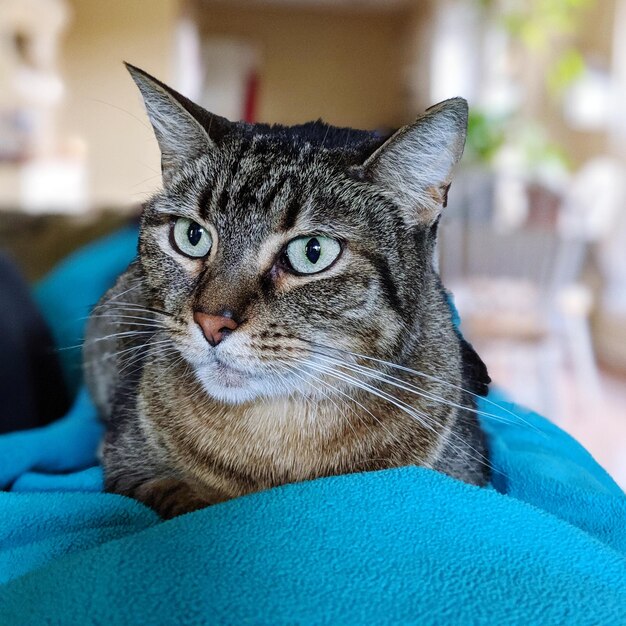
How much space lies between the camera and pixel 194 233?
27.2 inches

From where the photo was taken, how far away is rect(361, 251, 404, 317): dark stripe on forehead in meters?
0.67

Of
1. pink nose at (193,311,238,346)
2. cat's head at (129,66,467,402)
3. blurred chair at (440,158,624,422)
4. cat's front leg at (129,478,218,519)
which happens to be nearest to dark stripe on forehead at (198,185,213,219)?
cat's head at (129,66,467,402)

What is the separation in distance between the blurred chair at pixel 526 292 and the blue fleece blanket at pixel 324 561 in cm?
115

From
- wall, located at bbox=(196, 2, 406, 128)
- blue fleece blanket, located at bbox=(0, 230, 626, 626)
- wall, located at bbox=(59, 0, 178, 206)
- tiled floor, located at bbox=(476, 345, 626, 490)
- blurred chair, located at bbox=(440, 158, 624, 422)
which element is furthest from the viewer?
wall, located at bbox=(196, 2, 406, 128)

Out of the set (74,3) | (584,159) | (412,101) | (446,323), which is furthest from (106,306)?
(412,101)

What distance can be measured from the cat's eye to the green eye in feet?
0.30

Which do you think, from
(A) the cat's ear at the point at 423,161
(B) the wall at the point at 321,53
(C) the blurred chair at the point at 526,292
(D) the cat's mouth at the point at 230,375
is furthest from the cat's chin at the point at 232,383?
(B) the wall at the point at 321,53

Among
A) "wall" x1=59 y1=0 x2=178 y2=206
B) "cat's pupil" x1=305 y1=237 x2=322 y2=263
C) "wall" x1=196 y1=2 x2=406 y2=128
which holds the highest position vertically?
"wall" x1=196 y1=2 x2=406 y2=128

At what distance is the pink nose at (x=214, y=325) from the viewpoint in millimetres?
624

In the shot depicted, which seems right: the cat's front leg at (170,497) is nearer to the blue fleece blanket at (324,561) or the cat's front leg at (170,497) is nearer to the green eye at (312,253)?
the blue fleece blanket at (324,561)

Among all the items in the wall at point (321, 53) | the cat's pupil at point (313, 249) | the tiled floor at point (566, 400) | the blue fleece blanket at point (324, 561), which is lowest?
the tiled floor at point (566, 400)

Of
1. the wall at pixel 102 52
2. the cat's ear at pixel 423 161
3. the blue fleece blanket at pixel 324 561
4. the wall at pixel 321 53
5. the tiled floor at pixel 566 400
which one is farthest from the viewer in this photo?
the wall at pixel 321 53

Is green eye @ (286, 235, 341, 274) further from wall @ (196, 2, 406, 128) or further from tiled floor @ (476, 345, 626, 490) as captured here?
wall @ (196, 2, 406, 128)

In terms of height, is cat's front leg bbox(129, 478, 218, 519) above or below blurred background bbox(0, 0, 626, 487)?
below
